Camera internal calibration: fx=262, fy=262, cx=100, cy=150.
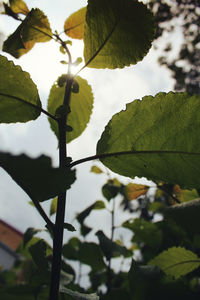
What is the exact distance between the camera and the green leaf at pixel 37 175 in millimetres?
505

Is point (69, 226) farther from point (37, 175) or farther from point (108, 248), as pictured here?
point (108, 248)

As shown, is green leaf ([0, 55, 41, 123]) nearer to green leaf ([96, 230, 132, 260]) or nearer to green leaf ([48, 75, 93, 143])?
green leaf ([48, 75, 93, 143])

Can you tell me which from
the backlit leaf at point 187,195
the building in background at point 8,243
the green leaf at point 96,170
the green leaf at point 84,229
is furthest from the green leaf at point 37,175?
the building in background at point 8,243

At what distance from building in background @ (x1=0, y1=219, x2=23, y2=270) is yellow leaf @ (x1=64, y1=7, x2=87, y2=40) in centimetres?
1675

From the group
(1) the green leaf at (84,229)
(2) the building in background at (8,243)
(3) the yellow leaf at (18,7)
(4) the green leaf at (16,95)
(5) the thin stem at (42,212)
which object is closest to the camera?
(5) the thin stem at (42,212)

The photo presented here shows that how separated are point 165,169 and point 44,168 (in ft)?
1.12

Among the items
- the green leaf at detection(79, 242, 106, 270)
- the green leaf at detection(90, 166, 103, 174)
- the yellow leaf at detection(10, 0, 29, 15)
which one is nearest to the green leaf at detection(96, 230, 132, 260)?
the green leaf at detection(79, 242, 106, 270)

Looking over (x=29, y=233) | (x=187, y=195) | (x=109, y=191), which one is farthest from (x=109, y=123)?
(x=109, y=191)

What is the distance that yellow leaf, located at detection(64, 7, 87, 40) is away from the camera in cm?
96

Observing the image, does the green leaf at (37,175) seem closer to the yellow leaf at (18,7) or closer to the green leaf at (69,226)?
the green leaf at (69,226)

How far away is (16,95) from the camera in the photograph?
764 millimetres

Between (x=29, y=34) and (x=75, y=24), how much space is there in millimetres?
179

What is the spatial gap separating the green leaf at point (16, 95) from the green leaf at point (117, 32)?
0.21 metres

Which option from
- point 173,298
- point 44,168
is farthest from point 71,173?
point 173,298
